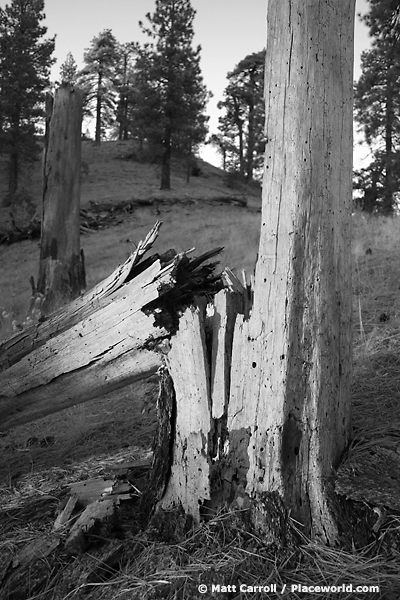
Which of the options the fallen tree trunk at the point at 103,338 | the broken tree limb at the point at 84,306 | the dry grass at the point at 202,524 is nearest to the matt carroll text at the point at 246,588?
the dry grass at the point at 202,524

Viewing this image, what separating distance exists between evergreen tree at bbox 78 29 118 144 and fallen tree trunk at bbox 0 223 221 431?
45407 mm

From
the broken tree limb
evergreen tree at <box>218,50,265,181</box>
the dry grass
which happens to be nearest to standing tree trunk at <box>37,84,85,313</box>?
the dry grass

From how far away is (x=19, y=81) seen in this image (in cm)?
2544

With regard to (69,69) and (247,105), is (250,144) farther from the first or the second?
(69,69)

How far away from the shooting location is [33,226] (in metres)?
18.1

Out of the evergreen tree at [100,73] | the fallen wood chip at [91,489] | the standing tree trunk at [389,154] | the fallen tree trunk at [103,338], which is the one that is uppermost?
the evergreen tree at [100,73]

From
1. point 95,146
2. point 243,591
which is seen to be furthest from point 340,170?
point 95,146

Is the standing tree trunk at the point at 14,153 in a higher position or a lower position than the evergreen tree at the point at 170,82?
lower

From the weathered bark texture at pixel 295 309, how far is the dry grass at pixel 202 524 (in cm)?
16

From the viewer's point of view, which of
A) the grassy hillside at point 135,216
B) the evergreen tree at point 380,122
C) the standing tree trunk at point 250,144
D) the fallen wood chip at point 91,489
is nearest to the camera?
the fallen wood chip at point 91,489

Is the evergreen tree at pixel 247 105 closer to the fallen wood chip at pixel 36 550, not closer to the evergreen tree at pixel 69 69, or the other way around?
the evergreen tree at pixel 69 69

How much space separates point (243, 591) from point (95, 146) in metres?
44.6

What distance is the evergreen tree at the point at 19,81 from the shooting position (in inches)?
998

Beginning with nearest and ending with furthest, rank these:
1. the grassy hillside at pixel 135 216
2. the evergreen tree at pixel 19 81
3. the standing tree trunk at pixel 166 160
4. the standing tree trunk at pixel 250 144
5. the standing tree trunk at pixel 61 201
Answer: the standing tree trunk at pixel 61 201
the grassy hillside at pixel 135 216
the evergreen tree at pixel 19 81
the standing tree trunk at pixel 166 160
the standing tree trunk at pixel 250 144
